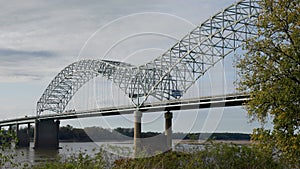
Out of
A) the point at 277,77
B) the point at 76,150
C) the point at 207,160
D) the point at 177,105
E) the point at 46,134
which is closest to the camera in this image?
the point at 207,160

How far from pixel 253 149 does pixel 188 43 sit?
43.4 m

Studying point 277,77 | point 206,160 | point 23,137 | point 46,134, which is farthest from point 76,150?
point 23,137

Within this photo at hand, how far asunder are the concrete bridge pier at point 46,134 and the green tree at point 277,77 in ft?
268

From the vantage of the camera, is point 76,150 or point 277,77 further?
point 76,150

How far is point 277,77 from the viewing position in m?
13.8

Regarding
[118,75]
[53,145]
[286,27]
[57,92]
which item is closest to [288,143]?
[286,27]

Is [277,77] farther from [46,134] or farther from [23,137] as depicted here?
[23,137]

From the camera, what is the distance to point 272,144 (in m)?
13.3

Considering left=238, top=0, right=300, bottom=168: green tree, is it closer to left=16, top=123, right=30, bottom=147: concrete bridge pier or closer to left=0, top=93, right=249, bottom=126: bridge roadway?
left=0, top=93, right=249, bottom=126: bridge roadway

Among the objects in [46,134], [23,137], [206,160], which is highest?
[46,134]

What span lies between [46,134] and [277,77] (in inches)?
3333

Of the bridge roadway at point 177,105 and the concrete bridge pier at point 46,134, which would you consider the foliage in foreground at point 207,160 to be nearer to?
the bridge roadway at point 177,105

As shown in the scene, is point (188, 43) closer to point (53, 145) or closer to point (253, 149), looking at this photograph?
point (253, 149)

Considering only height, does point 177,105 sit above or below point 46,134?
above
